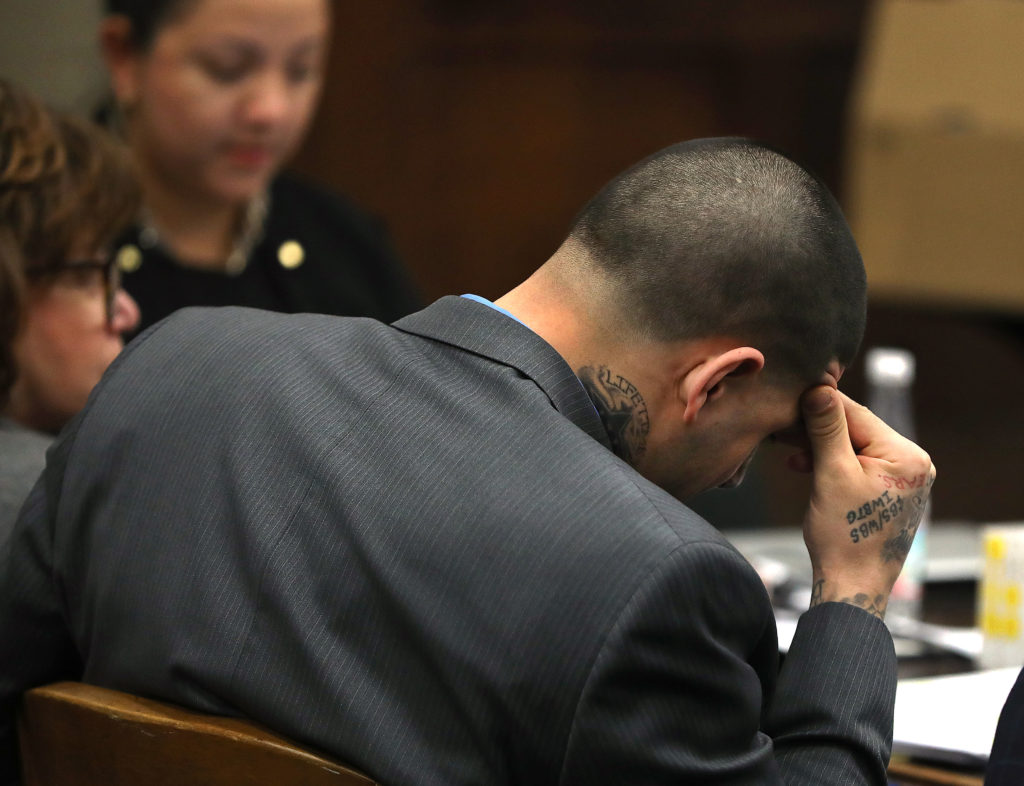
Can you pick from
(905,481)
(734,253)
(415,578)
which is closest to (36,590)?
(415,578)

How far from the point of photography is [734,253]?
0.98m

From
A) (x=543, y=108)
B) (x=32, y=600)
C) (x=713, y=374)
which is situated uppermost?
(x=713, y=374)

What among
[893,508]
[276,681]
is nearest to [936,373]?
[893,508]

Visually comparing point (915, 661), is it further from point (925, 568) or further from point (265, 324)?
point (265, 324)

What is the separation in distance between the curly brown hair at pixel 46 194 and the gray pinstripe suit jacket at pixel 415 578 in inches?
14.2

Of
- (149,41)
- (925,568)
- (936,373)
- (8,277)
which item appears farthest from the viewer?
(936,373)

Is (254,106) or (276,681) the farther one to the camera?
(254,106)

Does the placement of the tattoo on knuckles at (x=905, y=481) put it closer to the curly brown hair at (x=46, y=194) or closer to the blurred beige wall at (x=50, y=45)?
the curly brown hair at (x=46, y=194)

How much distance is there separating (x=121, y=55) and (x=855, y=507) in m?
1.49

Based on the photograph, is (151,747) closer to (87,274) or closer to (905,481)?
(905,481)

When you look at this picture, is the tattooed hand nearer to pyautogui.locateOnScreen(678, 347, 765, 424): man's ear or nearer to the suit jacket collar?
pyautogui.locateOnScreen(678, 347, 765, 424): man's ear

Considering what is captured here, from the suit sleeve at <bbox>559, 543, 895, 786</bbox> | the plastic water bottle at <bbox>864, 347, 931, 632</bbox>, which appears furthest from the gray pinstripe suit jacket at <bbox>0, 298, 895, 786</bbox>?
the plastic water bottle at <bbox>864, 347, 931, 632</bbox>

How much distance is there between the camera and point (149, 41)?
2.05m

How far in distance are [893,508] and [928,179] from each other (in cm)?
208
